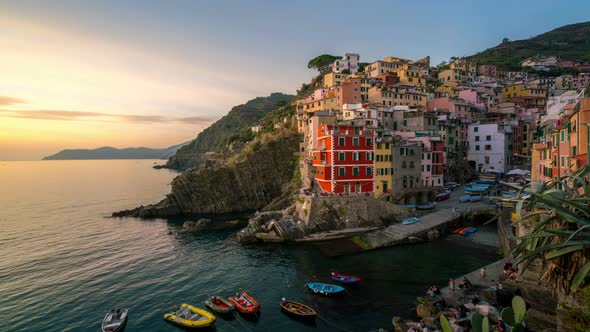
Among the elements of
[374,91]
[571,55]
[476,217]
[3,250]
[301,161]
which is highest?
[571,55]

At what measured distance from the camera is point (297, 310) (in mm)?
29578

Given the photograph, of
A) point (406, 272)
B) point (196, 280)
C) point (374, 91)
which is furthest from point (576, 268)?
point (374, 91)

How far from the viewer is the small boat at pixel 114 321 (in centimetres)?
2905

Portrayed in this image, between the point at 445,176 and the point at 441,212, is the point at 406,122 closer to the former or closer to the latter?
the point at 445,176

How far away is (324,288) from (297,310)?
492 cm

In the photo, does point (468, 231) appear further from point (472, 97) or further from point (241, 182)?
point (472, 97)

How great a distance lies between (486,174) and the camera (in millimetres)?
78312

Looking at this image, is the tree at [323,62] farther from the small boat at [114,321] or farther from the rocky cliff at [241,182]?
the small boat at [114,321]

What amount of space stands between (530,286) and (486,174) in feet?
203

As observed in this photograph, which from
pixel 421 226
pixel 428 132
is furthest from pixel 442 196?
pixel 421 226

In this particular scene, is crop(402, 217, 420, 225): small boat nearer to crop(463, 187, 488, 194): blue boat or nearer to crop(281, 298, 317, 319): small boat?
crop(463, 187, 488, 194): blue boat

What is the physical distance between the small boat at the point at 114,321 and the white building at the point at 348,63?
118934mm

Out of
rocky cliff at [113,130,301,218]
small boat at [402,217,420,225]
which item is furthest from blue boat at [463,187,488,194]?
rocky cliff at [113,130,301,218]

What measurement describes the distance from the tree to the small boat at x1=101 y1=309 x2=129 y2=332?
130m
